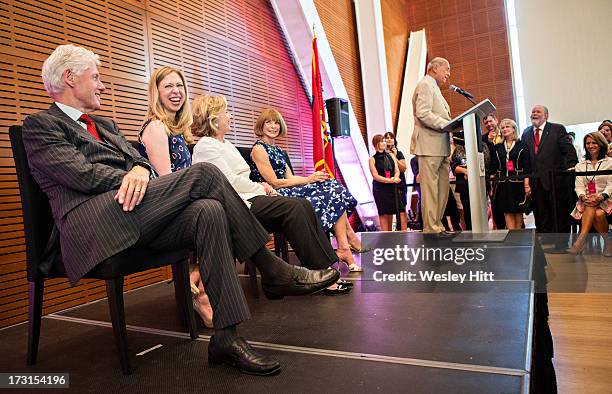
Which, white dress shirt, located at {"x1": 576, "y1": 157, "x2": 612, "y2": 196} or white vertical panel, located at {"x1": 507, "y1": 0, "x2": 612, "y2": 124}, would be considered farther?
white vertical panel, located at {"x1": 507, "y1": 0, "x2": 612, "y2": 124}

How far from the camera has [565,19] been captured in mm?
8055

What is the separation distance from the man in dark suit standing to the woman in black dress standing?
155mm

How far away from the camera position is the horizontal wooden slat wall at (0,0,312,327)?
7.93 ft

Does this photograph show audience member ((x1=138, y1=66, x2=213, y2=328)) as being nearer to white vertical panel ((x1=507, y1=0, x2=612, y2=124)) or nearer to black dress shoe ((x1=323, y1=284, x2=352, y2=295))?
black dress shoe ((x1=323, y1=284, x2=352, y2=295))

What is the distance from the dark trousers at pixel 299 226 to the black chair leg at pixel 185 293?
562mm

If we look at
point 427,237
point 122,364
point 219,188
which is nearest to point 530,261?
point 427,237

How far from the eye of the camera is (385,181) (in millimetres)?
5336

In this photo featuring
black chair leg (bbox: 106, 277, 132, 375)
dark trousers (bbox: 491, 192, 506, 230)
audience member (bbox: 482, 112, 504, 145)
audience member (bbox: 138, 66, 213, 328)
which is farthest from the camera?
audience member (bbox: 482, 112, 504, 145)

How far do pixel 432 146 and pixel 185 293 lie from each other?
103 inches

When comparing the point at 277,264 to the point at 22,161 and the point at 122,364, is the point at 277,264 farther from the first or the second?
the point at 22,161

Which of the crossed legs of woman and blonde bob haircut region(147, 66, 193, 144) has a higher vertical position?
blonde bob haircut region(147, 66, 193, 144)

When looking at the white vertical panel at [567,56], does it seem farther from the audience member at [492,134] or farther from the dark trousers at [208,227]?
the dark trousers at [208,227]

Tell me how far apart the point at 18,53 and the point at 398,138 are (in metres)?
6.40

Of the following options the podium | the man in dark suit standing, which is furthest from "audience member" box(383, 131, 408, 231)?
the podium
